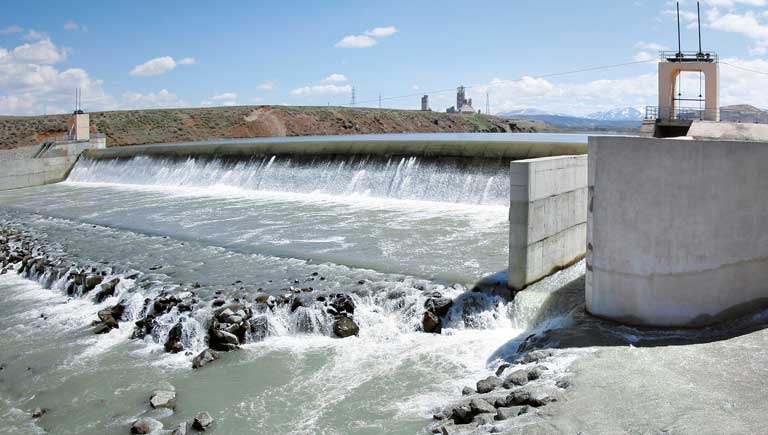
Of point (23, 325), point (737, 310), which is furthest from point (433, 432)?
point (23, 325)

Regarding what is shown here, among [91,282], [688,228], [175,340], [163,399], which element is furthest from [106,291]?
[688,228]

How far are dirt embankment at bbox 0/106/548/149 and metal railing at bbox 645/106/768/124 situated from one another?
44.9m

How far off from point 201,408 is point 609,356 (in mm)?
4819

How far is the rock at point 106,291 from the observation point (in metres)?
12.2

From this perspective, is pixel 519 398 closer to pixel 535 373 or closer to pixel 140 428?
pixel 535 373

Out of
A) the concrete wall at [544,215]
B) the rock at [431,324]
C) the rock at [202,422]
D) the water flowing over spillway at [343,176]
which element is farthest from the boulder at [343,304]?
the water flowing over spillway at [343,176]

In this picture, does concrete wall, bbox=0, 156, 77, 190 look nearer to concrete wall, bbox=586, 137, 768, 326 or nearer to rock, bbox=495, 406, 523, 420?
concrete wall, bbox=586, 137, 768, 326

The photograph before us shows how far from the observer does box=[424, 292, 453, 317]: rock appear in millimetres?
10273

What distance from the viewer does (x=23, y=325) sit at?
1123 centimetres

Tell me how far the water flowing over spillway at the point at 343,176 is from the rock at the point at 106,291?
425 inches

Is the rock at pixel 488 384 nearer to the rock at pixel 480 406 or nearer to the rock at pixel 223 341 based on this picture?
the rock at pixel 480 406

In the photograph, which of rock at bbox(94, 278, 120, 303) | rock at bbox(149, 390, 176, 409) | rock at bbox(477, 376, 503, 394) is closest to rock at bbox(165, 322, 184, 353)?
rock at bbox(149, 390, 176, 409)

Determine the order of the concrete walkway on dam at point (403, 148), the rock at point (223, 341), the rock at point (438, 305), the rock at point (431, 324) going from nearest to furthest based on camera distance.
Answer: the rock at point (223, 341)
the rock at point (431, 324)
the rock at point (438, 305)
the concrete walkway on dam at point (403, 148)

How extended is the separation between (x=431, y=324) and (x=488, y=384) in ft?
8.45
